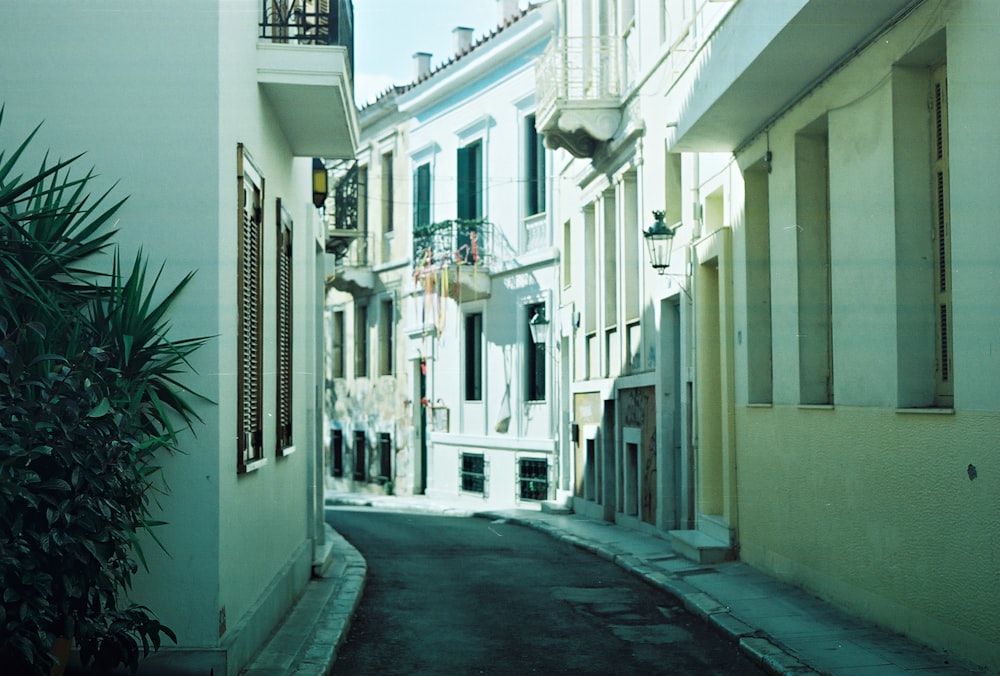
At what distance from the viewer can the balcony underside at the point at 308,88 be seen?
30.1ft

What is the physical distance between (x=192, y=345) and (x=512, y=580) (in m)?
7.02

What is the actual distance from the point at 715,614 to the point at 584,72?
11727mm

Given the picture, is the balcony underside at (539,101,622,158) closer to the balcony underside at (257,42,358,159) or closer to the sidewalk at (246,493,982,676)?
the sidewalk at (246,493,982,676)

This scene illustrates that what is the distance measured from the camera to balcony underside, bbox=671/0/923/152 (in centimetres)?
923

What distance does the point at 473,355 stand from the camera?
28.0 metres

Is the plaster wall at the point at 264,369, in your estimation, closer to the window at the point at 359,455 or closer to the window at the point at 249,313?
the window at the point at 249,313

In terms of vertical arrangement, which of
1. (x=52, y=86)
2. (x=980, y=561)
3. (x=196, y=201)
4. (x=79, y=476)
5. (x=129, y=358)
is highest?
(x=52, y=86)

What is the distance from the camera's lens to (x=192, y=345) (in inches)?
283

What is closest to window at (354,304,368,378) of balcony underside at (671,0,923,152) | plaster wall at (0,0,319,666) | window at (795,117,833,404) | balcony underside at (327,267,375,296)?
balcony underside at (327,267,375,296)

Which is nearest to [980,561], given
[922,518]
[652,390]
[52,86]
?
[922,518]

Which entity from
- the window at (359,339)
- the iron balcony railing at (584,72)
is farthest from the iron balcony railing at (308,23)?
the window at (359,339)

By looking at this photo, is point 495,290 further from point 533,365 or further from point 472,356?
point 533,365

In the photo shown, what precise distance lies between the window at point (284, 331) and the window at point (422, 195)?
59.6 feet

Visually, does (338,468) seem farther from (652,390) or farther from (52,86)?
(52,86)
